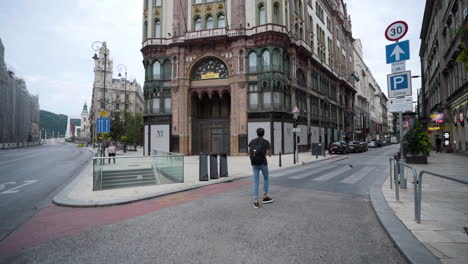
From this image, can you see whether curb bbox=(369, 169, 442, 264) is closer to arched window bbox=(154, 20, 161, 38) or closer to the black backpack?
the black backpack

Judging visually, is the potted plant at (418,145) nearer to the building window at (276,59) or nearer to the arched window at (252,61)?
the building window at (276,59)

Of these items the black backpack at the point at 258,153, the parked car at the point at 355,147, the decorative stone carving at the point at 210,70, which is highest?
the decorative stone carving at the point at 210,70

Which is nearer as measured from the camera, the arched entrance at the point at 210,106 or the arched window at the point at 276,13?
the arched window at the point at 276,13

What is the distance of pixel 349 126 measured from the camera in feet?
178

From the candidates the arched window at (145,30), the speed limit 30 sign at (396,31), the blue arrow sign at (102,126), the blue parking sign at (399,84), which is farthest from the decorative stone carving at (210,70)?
the blue parking sign at (399,84)

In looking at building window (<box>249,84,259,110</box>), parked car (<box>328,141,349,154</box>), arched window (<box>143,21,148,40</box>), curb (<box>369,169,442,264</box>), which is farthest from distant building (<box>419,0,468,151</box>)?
arched window (<box>143,21,148,40</box>)

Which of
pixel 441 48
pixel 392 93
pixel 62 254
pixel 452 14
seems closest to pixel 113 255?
pixel 62 254

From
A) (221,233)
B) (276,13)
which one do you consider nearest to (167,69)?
(276,13)

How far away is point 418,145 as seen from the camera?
599 inches

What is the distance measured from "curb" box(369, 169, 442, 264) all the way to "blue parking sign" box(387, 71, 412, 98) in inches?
103

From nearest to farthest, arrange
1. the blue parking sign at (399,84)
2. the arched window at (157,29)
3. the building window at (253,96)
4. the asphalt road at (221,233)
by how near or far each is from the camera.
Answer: the asphalt road at (221,233)
the blue parking sign at (399,84)
the building window at (253,96)
the arched window at (157,29)

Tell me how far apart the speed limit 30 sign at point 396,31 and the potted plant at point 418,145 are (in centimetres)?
1144

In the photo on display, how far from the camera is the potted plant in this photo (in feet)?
49.3

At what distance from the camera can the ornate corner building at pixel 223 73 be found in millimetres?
27219
